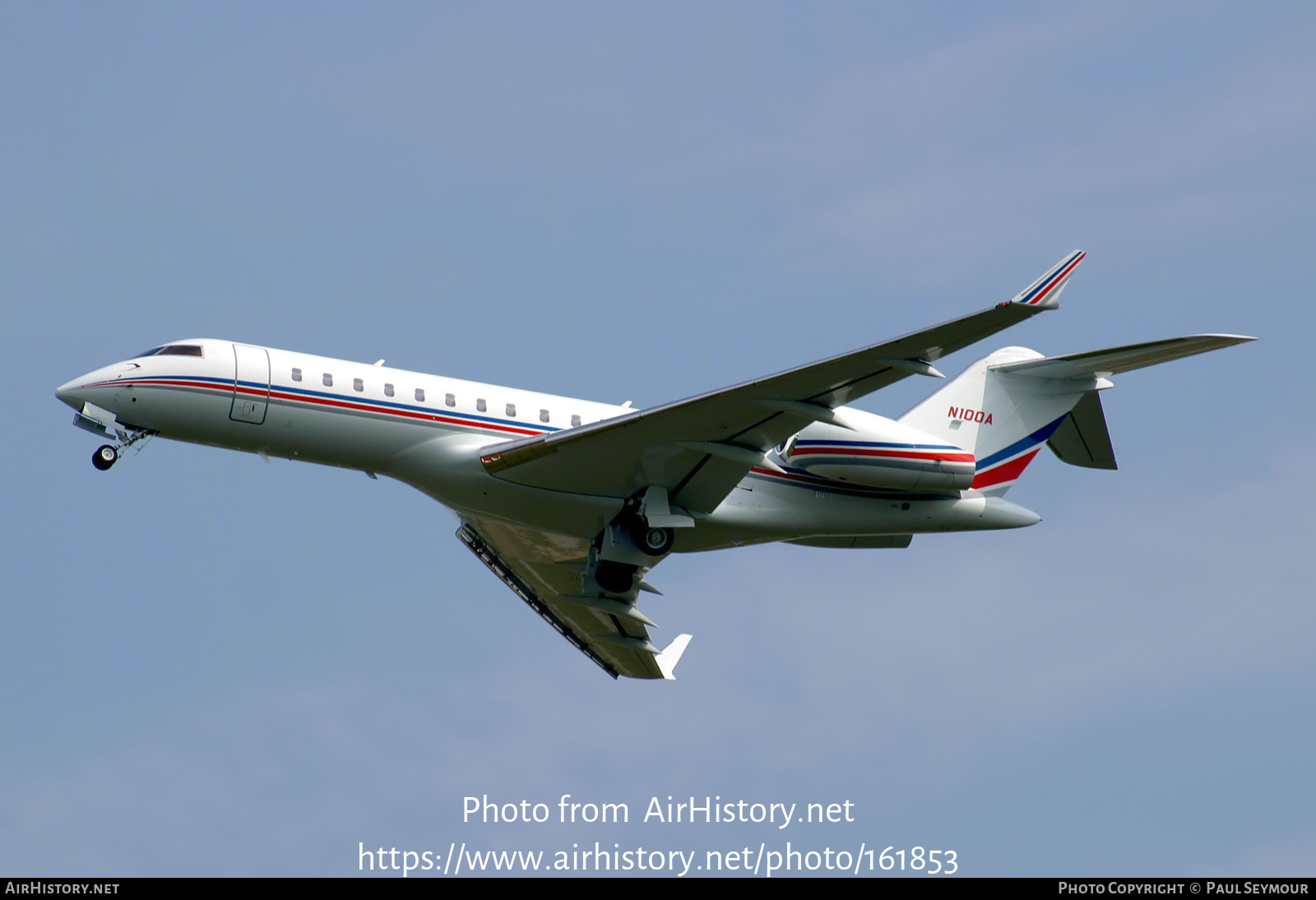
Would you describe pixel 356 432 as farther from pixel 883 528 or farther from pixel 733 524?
pixel 883 528

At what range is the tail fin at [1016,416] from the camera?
2481 cm

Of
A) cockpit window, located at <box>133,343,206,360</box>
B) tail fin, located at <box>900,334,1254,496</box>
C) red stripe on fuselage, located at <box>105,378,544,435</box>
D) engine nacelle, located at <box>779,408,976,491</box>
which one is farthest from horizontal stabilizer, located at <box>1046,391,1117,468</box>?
cockpit window, located at <box>133,343,206,360</box>

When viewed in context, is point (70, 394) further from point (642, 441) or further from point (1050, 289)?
point (1050, 289)

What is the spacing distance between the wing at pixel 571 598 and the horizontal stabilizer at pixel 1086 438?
7348 mm

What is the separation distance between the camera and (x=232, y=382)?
2194cm

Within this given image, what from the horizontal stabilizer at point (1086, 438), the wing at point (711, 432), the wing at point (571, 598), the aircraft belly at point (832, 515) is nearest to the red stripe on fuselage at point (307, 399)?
the wing at point (711, 432)

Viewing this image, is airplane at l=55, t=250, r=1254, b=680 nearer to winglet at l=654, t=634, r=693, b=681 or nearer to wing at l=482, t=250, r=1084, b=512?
wing at l=482, t=250, r=1084, b=512

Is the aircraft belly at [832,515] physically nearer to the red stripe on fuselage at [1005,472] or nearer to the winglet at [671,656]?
the red stripe on fuselage at [1005,472]

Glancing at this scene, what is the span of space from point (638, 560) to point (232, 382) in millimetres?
6583

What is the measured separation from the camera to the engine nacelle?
74.5ft

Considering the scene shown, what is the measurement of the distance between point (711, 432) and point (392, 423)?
466 cm

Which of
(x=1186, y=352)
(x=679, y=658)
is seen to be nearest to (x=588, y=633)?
(x=679, y=658)

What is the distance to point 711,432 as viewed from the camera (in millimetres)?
21625

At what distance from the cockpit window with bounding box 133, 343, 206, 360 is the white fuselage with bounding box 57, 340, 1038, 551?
0.04 m
